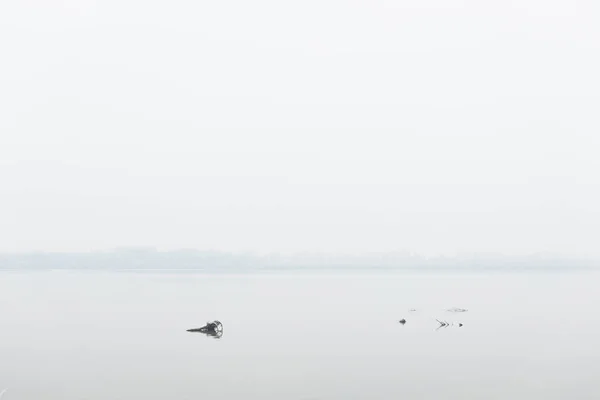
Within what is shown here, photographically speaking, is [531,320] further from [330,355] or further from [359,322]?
[330,355]

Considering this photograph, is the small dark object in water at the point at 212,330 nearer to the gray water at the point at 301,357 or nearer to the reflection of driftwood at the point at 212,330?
the reflection of driftwood at the point at 212,330

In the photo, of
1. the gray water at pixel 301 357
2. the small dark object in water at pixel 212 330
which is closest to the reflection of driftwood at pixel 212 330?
the small dark object in water at pixel 212 330

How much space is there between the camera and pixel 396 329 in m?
81.4

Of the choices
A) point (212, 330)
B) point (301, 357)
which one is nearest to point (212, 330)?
point (212, 330)

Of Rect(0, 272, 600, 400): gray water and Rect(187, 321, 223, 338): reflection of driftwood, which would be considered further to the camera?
Rect(187, 321, 223, 338): reflection of driftwood

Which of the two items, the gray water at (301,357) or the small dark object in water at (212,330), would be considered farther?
the small dark object in water at (212,330)

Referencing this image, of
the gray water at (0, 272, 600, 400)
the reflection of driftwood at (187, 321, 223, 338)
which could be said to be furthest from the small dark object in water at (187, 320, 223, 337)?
the gray water at (0, 272, 600, 400)

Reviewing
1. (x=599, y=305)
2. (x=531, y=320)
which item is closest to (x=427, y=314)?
(x=531, y=320)

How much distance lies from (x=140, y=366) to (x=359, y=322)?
4613cm

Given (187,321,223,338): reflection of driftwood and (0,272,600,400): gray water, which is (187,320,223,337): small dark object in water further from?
(0,272,600,400): gray water

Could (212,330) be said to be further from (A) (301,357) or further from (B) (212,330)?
(A) (301,357)

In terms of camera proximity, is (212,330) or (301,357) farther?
(212,330)

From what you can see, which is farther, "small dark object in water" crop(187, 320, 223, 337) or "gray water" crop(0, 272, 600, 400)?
"small dark object in water" crop(187, 320, 223, 337)

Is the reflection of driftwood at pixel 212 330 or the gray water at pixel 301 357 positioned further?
the reflection of driftwood at pixel 212 330
